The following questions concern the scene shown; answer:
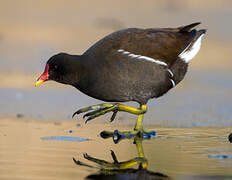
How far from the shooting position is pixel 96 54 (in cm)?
689

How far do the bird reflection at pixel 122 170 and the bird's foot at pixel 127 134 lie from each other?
1.58m

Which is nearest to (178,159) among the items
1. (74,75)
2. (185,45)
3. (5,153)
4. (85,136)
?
(5,153)

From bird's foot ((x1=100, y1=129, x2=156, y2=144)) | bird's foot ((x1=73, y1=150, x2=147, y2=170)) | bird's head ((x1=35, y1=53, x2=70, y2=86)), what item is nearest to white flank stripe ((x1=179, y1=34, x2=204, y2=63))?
bird's foot ((x1=100, y1=129, x2=156, y2=144))

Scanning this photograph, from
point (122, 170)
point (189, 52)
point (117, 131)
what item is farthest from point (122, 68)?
point (122, 170)

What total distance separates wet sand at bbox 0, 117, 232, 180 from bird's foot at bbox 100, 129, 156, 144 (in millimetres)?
125

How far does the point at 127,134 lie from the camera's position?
670 cm

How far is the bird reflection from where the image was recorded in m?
3.81

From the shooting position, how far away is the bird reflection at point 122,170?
3.81 meters

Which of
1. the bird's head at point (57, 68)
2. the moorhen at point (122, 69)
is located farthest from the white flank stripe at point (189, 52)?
the bird's head at point (57, 68)

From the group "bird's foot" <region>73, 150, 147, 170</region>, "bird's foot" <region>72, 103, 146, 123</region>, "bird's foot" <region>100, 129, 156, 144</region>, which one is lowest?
"bird's foot" <region>100, 129, 156, 144</region>

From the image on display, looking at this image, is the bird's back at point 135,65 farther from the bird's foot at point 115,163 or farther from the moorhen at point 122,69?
the bird's foot at point 115,163

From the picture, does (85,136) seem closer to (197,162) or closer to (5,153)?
(5,153)

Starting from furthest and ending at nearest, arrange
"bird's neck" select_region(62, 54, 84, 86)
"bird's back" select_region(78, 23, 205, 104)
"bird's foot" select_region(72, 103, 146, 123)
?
"bird's foot" select_region(72, 103, 146, 123)
"bird's neck" select_region(62, 54, 84, 86)
"bird's back" select_region(78, 23, 205, 104)

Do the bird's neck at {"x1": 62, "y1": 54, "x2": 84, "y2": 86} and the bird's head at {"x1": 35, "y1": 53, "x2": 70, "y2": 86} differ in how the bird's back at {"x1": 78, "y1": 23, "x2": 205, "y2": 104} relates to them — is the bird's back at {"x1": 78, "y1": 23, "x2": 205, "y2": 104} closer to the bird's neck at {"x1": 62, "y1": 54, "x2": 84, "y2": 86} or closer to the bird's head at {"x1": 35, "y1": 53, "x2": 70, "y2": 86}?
the bird's neck at {"x1": 62, "y1": 54, "x2": 84, "y2": 86}
